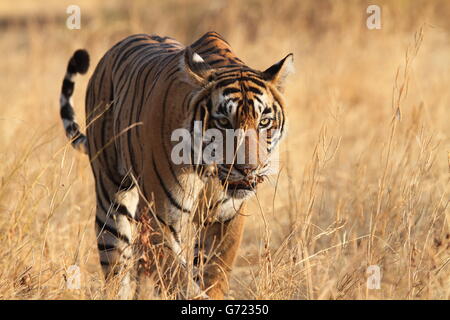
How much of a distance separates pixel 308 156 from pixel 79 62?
2360 millimetres

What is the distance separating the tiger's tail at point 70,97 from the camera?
176 inches

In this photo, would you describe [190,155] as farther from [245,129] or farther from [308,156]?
[308,156]

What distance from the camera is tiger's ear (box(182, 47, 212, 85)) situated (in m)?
3.38

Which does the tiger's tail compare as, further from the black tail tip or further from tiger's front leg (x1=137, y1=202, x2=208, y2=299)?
tiger's front leg (x1=137, y1=202, x2=208, y2=299)

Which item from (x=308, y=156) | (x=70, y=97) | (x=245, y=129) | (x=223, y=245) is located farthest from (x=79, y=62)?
(x=308, y=156)

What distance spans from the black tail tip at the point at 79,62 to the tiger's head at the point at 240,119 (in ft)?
4.05

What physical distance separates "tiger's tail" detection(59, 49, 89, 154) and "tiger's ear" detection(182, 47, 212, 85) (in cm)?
124

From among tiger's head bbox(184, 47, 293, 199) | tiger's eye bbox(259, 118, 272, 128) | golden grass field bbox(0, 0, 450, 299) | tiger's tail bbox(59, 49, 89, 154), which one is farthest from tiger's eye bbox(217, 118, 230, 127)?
tiger's tail bbox(59, 49, 89, 154)

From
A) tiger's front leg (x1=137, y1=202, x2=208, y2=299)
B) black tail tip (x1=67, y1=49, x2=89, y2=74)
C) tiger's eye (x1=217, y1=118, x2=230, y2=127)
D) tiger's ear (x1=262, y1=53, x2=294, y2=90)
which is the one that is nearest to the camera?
tiger's front leg (x1=137, y1=202, x2=208, y2=299)

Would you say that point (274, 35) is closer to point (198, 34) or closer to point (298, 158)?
point (198, 34)

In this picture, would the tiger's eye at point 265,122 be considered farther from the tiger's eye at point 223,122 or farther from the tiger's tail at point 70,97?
the tiger's tail at point 70,97

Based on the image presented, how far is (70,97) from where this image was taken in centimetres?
470
